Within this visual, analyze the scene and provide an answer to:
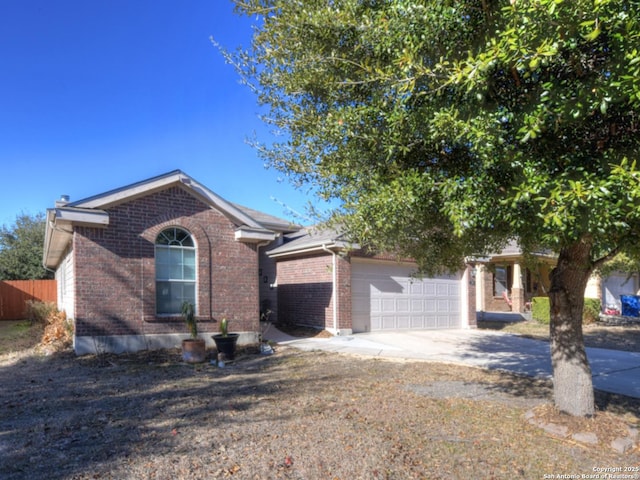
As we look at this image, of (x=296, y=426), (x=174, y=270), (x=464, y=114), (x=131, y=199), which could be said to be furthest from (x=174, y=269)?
(x=464, y=114)

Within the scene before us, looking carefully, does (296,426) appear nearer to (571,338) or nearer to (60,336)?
(571,338)

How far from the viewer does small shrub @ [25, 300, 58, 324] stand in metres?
17.2

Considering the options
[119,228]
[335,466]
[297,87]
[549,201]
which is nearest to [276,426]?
[335,466]

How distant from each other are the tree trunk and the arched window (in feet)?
27.5

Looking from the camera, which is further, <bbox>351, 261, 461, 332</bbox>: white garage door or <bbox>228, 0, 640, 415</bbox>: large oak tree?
<bbox>351, 261, 461, 332</bbox>: white garage door

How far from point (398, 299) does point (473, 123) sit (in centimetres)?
1178

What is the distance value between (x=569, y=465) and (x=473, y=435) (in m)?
0.98


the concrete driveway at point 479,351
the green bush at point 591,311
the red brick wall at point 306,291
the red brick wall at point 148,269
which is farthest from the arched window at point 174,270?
the green bush at point 591,311

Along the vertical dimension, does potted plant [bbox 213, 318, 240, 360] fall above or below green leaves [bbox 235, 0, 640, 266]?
below

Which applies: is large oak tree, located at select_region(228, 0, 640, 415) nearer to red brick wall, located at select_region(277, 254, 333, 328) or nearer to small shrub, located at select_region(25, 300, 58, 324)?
red brick wall, located at select_region(277, 254, 333, 328)

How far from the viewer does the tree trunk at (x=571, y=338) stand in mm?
5227

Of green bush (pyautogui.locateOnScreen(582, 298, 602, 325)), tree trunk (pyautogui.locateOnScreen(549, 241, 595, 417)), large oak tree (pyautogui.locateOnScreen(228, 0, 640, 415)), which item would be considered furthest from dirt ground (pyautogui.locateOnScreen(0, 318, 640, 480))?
green bush (pyautogui.locateOnScreen(582, 298, 602, 325))

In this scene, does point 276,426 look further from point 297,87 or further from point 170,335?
point 170,335

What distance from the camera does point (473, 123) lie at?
396 centimetres
